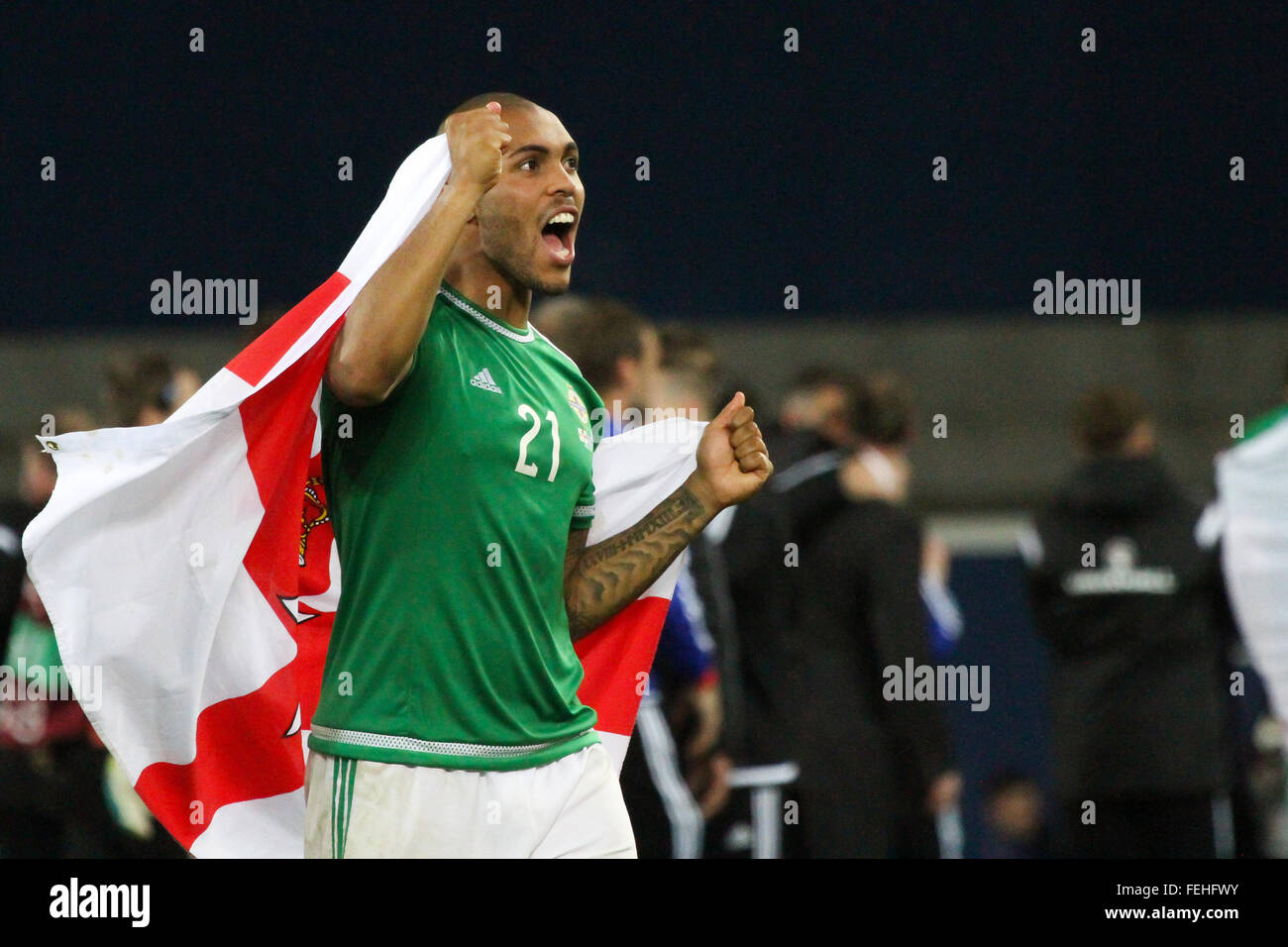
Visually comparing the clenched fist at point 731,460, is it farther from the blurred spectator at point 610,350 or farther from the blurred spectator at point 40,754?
the blurred spectator at point 40,754

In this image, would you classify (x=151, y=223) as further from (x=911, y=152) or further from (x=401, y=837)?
(x=401, y=837)

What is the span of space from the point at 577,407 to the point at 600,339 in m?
1.79

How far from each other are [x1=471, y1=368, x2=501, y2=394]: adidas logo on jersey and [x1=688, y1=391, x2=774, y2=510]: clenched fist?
0.60 meters

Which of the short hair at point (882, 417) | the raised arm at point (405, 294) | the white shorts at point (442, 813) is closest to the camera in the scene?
the raised arm at point (405, 294)

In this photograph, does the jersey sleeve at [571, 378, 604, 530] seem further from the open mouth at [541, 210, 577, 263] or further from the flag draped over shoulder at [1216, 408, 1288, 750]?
the flag draped over shoulder at [1216, 408, 1288, 750]

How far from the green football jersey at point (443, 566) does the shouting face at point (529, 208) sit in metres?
0.20

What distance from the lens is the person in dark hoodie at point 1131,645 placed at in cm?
636

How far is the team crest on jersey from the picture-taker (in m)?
3.58

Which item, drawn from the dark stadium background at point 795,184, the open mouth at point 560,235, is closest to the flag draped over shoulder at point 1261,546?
the open mouth at point 560,235

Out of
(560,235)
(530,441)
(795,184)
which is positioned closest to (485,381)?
(530,441)

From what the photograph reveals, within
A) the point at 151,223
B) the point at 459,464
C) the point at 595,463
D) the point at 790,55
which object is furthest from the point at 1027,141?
the point at 459,464

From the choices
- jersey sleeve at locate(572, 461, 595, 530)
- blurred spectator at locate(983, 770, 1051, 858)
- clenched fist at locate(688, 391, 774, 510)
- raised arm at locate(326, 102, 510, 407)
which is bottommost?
blurred spectator at locate(983, 770, 1051, 858)

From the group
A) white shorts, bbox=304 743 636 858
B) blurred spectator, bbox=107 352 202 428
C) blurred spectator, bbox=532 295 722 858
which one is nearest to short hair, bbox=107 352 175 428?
blurred spectator, bbox=107 352 202 428

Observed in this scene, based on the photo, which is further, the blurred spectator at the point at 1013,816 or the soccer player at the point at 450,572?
the blurred spectator at the point at 1013,816
